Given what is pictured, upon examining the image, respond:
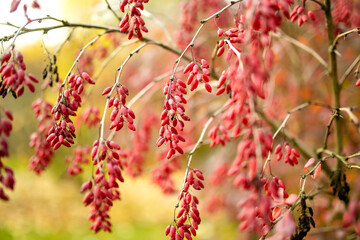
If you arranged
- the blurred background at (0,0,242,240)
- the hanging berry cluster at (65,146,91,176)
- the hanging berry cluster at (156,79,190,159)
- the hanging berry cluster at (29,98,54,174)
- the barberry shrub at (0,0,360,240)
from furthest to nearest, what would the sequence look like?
the blurred background at (0,0,242,240) → the hanging berry cluster at (65,146,91,176) → the hanging berry cluster at (29,98,54,174) → the hanging berry cluster at (156,79,190,159) → the barberry shrub at (0,0,360,240)

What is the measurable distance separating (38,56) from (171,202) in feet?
18.1

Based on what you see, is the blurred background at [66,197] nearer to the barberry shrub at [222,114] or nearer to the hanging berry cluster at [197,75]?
the barberry shrub at [222,114]

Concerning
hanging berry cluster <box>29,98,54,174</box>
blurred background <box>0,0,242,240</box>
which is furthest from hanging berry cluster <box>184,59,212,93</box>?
blurred background <box>0,0,242,240</box>

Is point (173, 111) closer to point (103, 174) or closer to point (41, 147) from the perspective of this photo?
point (103, 174)

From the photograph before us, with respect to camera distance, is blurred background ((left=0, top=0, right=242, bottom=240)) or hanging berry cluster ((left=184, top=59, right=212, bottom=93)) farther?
blurred background ((left=0, top=0, right=242, bottom=240))

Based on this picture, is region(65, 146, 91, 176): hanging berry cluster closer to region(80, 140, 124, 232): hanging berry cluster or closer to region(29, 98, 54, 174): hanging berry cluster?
region(29, 98, 54, 174): hanging berry cluster

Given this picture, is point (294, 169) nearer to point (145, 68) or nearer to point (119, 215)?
point (145, 68)

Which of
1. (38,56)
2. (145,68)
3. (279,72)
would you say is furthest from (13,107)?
(279,72)

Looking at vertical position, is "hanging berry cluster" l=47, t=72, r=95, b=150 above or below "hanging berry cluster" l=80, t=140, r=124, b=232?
above

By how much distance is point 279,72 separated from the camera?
4.82 m

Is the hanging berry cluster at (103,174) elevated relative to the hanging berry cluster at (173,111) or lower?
lower

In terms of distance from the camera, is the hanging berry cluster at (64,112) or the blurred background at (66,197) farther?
the blurred background at (66,197)

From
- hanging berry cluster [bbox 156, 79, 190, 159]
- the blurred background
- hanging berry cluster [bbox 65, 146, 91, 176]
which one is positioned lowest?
hanging berry cluster [bbox 156, 79, 190, 159]

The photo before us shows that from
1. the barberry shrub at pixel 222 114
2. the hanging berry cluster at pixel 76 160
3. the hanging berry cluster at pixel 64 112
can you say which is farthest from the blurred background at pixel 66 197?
the hanging berry cluster at pixel 64 112
